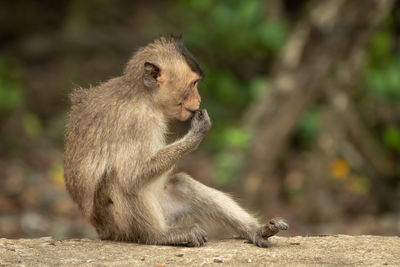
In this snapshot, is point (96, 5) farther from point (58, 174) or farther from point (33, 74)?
point (58, 174)

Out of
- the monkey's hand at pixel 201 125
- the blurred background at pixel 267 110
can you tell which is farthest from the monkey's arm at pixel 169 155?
the blurred background at pixel 267 110

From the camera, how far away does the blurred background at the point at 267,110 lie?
34.4 ft

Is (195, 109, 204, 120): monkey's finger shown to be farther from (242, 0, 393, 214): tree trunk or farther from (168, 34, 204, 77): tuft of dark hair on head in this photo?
(242, 0, 393, 214): tree trunk

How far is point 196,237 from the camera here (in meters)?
5.82

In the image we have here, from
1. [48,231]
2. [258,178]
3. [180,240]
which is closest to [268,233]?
[180,240]

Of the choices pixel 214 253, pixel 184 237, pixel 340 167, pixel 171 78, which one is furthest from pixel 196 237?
pixel 340 167

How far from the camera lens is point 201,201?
6254mm

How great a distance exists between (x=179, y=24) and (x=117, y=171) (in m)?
10.5

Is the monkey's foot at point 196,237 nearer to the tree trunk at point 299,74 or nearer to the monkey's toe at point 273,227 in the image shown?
the monkey's toe at point 273,227

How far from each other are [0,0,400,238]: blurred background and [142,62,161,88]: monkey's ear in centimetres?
178

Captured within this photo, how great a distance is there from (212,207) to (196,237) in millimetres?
462

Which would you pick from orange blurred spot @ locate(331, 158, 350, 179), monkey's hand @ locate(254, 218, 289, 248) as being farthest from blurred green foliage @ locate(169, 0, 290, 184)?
monkey's hand @ locate(254, 218, 289, 248)

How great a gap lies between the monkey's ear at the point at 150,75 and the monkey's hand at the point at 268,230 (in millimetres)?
1571

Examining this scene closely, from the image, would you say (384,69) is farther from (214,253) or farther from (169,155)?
(214,253)
